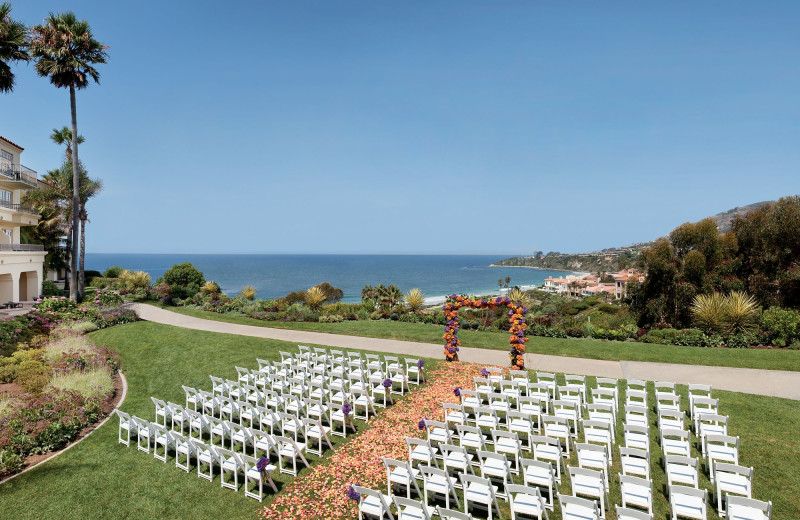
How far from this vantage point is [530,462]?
18.1ft

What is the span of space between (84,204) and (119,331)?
18.0m

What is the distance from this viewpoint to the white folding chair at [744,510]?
15.6 feet

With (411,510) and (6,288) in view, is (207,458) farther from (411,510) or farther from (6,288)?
(6,288)

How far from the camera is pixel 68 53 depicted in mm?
23484

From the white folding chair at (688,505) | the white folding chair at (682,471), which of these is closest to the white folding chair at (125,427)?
the white folding chair at (688,505)

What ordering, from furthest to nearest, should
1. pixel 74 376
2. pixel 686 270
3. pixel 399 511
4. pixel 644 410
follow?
pixel 686 270, pixel 74 376, pixel 644 410, pixel 399 511

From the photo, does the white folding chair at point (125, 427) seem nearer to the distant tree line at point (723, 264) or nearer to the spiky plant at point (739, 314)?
the spiky plant at point (739, 314)

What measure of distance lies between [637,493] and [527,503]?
5.21 feet

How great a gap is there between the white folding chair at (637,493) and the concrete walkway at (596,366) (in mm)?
7279

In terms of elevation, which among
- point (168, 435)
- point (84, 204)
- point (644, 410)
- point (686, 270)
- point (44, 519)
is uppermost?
point (84, 204)

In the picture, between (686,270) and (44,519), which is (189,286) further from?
(686,270)

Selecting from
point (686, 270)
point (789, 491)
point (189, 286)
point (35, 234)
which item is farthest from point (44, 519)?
point (35, 234)

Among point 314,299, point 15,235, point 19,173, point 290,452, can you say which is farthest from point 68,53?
point 290,452

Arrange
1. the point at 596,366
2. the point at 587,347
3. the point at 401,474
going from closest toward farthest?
the point at 401,474
the point at 596,366
the point at 587,347
